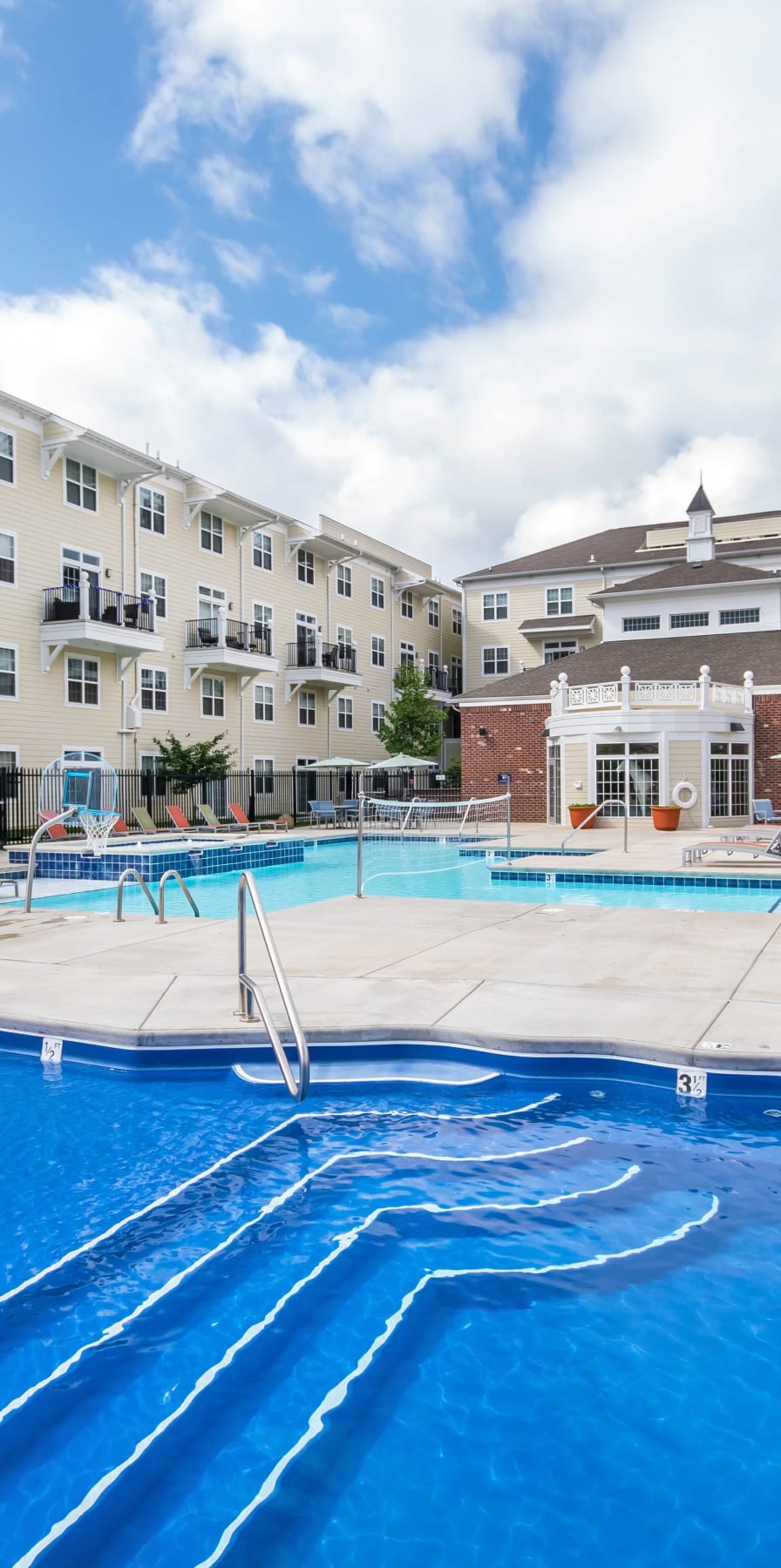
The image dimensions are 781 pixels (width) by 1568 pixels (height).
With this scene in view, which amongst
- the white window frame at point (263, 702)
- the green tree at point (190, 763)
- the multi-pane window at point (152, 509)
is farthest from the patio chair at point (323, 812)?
the multi-pane window at point (152, 509)

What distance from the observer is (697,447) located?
1774 inches

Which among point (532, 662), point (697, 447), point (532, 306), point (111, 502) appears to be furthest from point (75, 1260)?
point (697, 447)

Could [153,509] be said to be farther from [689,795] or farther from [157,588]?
[689,795]

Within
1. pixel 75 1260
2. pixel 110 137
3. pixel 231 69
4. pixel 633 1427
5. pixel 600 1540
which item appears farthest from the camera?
pixel 110 137

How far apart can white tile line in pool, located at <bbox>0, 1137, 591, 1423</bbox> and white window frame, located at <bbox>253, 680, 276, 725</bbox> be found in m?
31.4

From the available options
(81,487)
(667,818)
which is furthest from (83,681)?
(667,818)

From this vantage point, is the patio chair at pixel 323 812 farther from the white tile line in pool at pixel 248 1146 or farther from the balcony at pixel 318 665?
the white tile line in pool at pixel 248 1146

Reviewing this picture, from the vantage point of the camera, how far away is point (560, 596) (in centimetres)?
4512

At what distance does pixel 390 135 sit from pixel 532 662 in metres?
31.9

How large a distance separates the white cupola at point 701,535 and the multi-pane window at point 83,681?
25218 mm

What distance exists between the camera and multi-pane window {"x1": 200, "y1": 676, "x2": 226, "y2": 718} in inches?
1310

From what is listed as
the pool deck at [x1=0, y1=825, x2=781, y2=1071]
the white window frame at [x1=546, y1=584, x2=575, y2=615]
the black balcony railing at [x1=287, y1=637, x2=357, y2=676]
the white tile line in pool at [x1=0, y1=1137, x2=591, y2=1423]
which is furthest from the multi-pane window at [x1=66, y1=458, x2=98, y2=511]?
the white tile line in pool at [x1=0, y1=1137, x2=591, y2=1423]

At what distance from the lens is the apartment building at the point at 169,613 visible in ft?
87.2

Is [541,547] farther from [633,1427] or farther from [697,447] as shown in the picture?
[633,1427]
